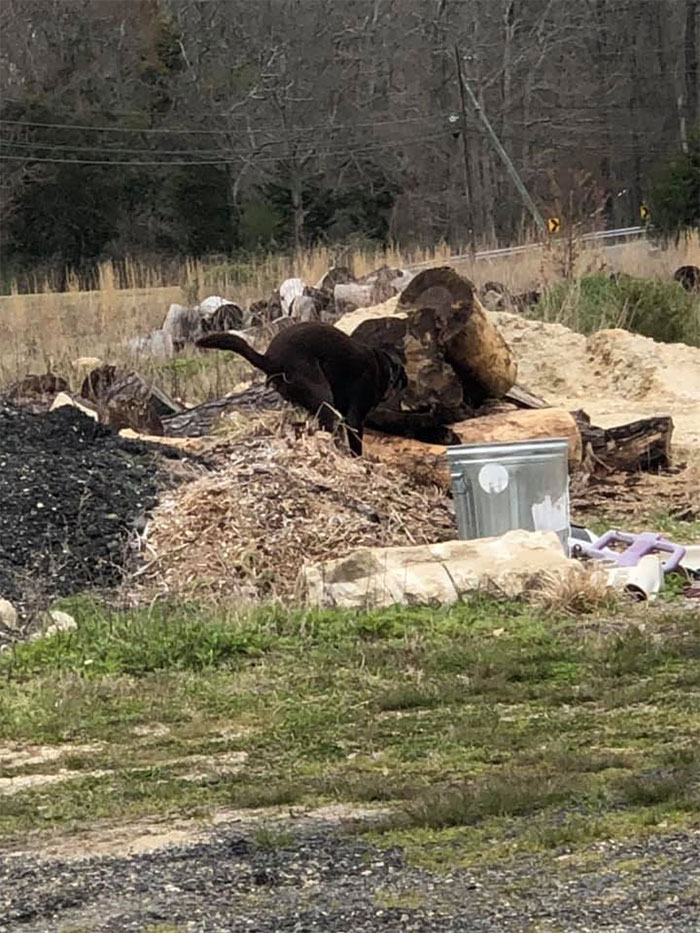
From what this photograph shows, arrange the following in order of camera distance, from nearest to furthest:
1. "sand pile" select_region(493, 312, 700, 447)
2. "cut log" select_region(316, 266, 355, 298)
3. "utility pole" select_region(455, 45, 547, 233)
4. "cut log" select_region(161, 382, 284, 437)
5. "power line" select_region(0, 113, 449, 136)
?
"cut log" select_region(161, 382, 284, 437) → "sand pile" select_region(493, 312, 700, 447) → "cut log" select_region(316, 266, 355, 298) → "utility pole" select_region(455, 45, 547, 233) → "power line" select_region(0, 113, 449, 136)

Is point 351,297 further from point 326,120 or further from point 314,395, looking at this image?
point 326,120

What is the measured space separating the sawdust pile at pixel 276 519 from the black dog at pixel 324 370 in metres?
0.45

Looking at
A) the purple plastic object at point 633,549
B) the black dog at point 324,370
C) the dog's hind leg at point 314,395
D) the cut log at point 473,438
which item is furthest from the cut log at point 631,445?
the purple plastic object at point 633,549

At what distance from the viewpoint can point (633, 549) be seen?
7.90 m

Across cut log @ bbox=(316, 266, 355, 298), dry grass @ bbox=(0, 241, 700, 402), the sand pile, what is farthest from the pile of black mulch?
cut log @ bbox=(316, 266, 355, 298)

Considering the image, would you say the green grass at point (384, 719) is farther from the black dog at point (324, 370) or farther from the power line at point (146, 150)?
the power line at point (146, 150)

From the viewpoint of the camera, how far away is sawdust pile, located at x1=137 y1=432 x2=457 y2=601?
7836mm

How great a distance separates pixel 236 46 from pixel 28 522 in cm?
4224

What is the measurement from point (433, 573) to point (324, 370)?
313 centimetres

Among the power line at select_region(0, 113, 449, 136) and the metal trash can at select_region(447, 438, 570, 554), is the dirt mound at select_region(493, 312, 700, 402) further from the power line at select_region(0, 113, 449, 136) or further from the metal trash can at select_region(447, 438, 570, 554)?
the power line at select_region(0, 113, 449, 136)

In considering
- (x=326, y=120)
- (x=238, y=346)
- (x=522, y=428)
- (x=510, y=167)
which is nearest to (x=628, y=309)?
(x=522, y=428)

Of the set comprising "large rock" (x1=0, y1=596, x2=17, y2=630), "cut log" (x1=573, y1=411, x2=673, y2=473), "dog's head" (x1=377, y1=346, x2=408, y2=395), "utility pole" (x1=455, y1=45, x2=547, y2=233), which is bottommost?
"cut log" (x1=573, y1=411, x2=673, y2=473)

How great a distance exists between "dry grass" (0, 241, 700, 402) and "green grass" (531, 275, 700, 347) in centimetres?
192

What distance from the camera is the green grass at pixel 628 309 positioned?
60.0ft
